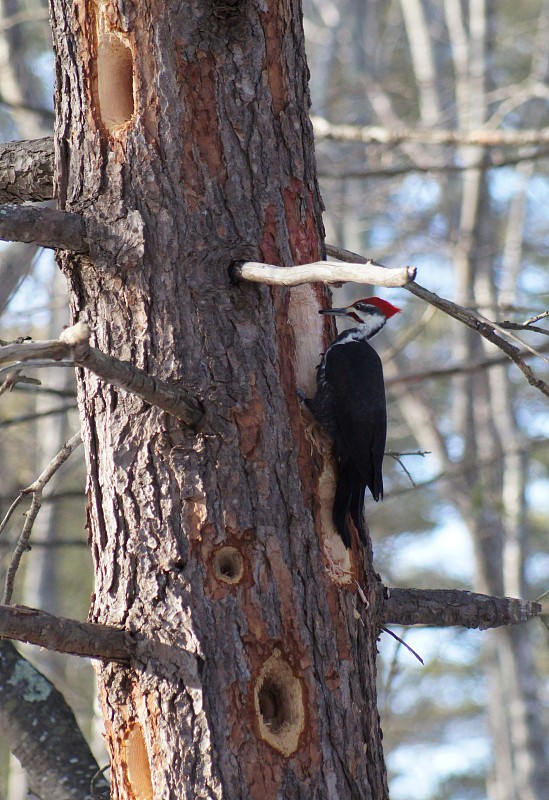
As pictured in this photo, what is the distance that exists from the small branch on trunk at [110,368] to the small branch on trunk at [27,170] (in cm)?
86

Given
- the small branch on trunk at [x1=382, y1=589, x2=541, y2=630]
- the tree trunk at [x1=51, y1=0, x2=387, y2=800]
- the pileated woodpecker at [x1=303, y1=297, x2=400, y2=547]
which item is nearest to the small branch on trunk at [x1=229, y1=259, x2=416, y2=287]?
the tree trunk at [x1=51, y1=0, x2=387, y2=800]

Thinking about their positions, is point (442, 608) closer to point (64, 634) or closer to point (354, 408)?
point (354, 408)

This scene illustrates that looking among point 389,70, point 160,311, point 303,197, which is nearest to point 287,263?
point 303,197

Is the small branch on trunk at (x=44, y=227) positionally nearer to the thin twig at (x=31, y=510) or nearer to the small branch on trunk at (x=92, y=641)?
the thin twig at (x=31, y=510)

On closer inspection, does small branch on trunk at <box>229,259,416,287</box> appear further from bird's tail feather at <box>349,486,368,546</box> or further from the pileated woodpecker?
bird's tail feather at <box>349,486,368,546</box>

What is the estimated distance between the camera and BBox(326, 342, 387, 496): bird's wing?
100 inches

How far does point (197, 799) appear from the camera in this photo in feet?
6.23

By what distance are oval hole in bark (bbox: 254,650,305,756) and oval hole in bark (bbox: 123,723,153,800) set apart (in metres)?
0.27

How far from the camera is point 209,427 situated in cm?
207

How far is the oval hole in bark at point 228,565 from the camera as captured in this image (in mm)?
2012

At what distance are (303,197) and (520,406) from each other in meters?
11.2

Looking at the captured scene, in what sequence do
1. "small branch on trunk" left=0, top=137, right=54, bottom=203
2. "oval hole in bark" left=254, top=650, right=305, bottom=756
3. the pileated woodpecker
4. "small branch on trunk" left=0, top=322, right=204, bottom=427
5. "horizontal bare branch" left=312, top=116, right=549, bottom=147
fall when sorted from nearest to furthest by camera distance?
1. "small branch on trunk" left=0, top=322, right=204, bottom=427
2. "oval hole in bark" left=254, top=650, right=305, bottom=756
3. the pileated woodpecker
4. "small branch on trunk" left=0, top=137, right=54, bottom=203
5. "horizontal bare branch" left=312, top=116, right=549, bottom=147

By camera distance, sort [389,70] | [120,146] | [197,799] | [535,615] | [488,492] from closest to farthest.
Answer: [197,799] < [120,146] < [535,615] < [488,492] < [389,70]

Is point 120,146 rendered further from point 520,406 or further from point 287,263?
point 520,406
